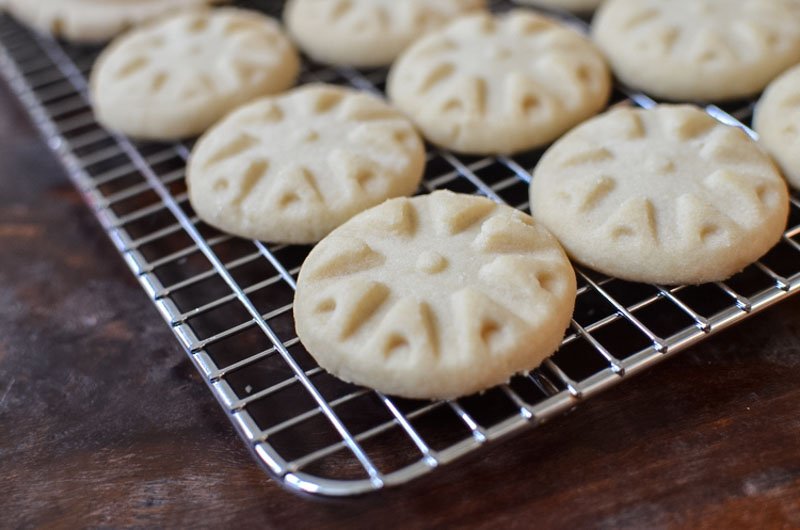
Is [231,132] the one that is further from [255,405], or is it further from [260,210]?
[255,405]

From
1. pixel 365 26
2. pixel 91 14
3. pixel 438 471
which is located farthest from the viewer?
pixel 91 14

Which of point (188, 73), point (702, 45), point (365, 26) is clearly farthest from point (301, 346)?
point (702, 45)

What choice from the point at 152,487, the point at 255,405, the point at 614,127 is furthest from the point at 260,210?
the point at 614,127

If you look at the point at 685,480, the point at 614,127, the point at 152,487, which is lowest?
the point at 152,487

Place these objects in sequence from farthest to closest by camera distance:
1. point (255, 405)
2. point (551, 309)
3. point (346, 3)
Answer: point (346, 3) → point (255, 405) → point (551, 309)

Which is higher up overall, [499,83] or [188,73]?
[499,83]

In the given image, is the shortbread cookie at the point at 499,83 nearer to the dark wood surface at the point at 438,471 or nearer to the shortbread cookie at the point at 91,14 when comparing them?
the dark wood surface at the point at 438,471

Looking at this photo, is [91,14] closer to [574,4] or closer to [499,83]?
[499,83]
